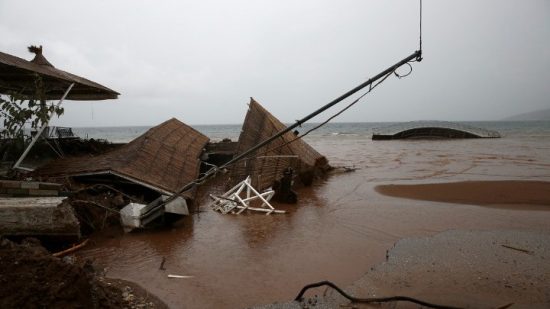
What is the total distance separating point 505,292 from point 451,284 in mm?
526

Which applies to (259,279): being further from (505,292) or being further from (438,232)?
(438,232)

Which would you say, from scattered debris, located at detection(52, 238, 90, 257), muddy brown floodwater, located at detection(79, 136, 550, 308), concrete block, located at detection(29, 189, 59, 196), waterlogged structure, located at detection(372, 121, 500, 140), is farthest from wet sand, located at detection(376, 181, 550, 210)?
waterlogged structure, located at detection(372, 121, 500, 140)

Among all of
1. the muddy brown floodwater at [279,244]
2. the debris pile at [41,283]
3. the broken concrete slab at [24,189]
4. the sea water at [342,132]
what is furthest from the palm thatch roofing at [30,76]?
the sea water at [342,132]

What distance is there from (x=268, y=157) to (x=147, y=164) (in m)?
3.58

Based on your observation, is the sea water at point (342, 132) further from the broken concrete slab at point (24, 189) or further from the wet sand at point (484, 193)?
the broken concrete slab at point (24, 189)

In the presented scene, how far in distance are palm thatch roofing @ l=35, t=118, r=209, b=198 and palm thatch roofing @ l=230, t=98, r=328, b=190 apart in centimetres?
171

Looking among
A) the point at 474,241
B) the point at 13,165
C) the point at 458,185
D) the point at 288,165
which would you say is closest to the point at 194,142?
the point at 288,165

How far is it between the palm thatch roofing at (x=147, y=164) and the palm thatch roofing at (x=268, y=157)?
1.71 m

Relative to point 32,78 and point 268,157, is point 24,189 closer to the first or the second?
point 32,78

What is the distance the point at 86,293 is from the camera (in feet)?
9.98

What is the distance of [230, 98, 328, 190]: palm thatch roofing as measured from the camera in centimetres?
1021

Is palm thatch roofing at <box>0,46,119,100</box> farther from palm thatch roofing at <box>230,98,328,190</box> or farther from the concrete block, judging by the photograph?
palm thatch roofing at <box>230,98,328,190</box>

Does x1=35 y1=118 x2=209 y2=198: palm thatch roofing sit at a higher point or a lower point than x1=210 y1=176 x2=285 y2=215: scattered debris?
higher

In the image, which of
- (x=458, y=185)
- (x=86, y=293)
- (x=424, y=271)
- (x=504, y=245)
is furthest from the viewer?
(x=458, y=185)
